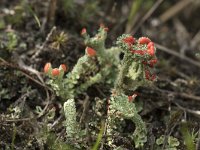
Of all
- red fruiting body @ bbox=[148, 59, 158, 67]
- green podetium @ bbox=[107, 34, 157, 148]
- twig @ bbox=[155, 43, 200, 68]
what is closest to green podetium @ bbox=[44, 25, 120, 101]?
green podetium @ bbox=[107, 34, 157, 148]

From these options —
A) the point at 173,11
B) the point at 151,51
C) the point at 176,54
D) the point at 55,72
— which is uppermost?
the point at 173,11

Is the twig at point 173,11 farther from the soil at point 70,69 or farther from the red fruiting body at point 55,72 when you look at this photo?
the red fruiting body at point 55,72

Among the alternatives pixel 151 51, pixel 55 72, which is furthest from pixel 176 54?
pixel 55 72

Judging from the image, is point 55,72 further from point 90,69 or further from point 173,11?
point 173,11

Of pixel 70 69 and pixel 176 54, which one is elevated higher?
pixel 176 54

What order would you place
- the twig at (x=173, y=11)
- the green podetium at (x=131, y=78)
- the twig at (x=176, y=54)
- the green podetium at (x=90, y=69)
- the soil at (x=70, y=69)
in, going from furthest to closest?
1. the twig at (x=173, y=11)
2. the twig at (x=176, y=54)
3. the green podetium at (x=90, y=69)
4. the soil at (x=70, y=69)
5. the green podetium at (x=131, y=78)

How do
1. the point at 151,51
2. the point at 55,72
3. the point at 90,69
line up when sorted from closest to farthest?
the point at 151,51
the point at 55,72
the point at 90,69

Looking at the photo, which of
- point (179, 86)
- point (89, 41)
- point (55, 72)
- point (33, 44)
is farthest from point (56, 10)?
point (179, 86)

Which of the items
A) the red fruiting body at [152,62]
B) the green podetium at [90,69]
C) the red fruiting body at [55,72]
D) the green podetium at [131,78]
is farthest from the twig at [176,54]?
the red fruiting body at [55,72]

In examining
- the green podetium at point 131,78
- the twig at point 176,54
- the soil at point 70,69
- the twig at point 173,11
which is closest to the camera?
the green podetium at point 131,78

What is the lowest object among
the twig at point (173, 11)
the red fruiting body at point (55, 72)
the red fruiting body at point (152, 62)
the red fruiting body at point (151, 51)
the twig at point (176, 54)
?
the red fruiting body at point (55, 72)

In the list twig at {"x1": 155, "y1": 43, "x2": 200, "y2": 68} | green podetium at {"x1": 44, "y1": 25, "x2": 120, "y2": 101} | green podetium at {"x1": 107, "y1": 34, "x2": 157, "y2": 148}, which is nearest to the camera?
green podetium at {"x1": 107, "y1": 34, "x2": 157, "y2": 148}

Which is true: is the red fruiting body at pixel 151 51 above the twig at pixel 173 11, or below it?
below

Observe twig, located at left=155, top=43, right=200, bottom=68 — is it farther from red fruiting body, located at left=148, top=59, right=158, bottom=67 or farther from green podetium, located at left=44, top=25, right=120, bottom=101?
red fruiting body, located at left=148, top=59, right=158, bottom=67
